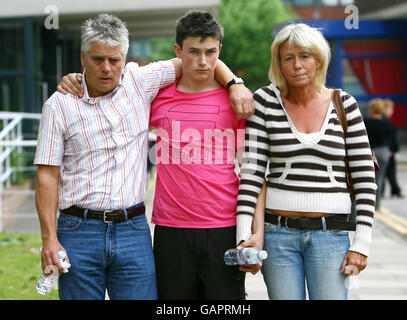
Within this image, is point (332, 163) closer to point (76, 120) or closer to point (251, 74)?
point (76, 120)

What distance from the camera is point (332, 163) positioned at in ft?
8.84

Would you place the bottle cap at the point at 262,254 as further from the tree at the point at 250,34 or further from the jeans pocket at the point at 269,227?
the tree at the point at 250,34

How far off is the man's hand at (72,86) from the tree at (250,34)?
105ft

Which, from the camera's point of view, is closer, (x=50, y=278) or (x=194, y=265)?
(x=50, y=278)

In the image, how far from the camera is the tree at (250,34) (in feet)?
117

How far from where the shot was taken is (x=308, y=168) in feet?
8.79

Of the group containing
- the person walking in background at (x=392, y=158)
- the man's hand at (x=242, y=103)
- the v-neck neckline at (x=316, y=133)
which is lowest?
the person walking in background at (x=392, y=158)

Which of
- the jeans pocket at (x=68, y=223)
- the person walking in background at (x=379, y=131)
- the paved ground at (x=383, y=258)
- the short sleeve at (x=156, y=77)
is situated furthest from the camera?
the person walking in background at (x=379, y=131)

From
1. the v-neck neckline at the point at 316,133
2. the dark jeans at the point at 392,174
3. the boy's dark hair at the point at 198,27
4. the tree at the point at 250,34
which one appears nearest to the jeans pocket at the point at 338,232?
the v-neck neckline at the point at 316,133

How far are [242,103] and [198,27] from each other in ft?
1.33

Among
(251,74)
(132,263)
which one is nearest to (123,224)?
(132,263)

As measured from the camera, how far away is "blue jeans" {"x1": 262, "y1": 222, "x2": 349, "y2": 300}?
2678mm

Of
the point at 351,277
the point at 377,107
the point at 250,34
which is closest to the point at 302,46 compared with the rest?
the point at 351,277

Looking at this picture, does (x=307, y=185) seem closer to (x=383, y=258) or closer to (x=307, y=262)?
(x=307, y=262)
